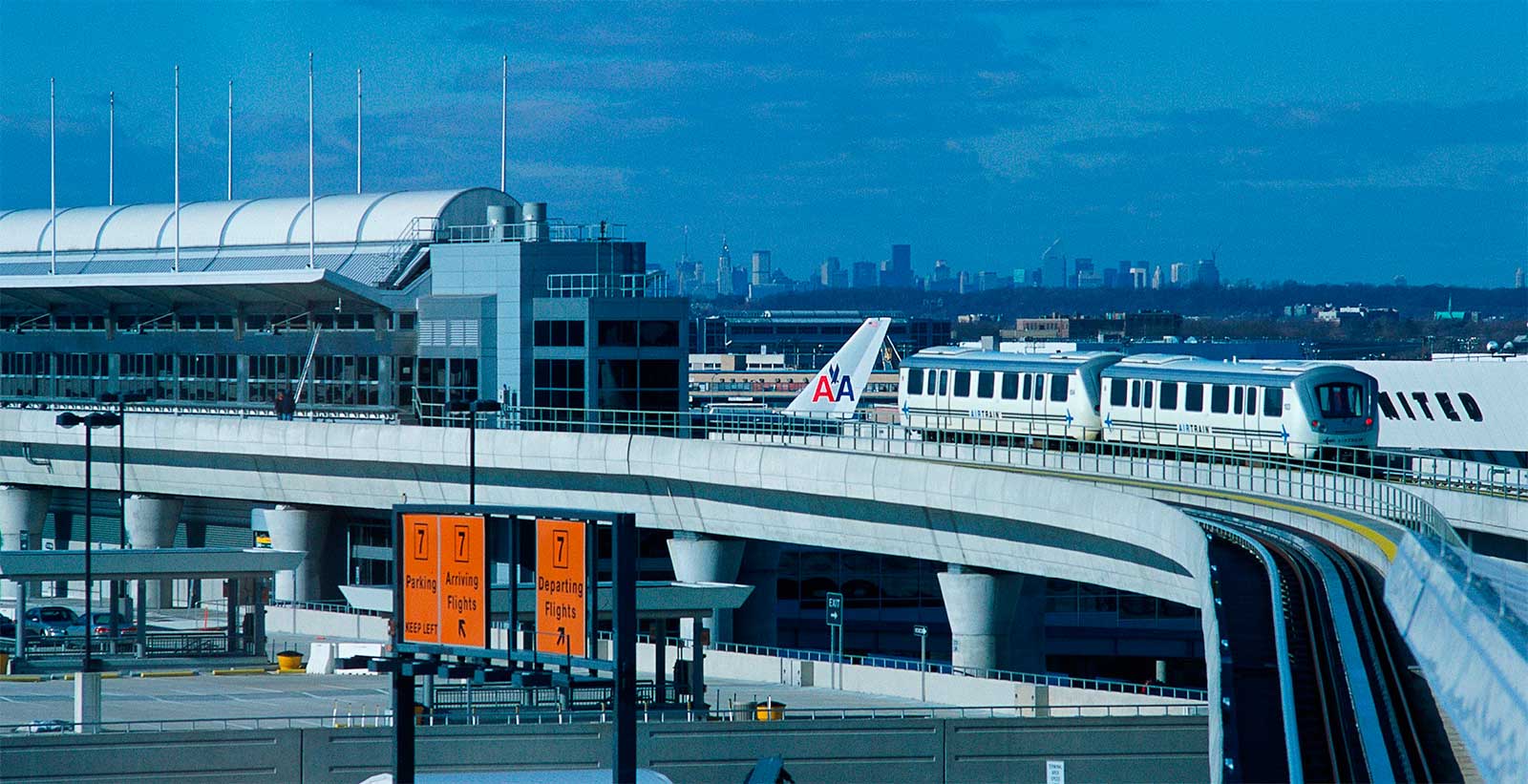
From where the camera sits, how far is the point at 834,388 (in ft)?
326

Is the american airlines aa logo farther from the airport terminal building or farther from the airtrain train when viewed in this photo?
the airtrain train

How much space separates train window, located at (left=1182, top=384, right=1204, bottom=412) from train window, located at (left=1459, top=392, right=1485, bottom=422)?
3659 centimetres

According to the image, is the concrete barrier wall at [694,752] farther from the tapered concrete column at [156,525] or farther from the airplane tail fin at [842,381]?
the airplane tail fin at [842,381]

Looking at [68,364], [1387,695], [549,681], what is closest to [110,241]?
[68,364]

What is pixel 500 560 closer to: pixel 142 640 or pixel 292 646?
pixel 292 646

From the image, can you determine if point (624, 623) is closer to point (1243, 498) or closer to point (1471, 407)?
point (1243, 498)

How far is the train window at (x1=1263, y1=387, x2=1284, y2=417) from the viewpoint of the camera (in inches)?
2158

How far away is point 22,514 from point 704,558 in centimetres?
3615

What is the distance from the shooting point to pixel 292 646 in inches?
2307

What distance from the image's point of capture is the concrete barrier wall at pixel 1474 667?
13820 mm

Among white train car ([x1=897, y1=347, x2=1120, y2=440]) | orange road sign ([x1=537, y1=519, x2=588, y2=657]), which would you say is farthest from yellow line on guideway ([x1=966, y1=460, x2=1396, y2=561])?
orange road sign ([x1=537, y1=519, x2=588, y2=657])

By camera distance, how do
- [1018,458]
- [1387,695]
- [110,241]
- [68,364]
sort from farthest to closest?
[110,241] → [68,364] → [1018,458] → [1387,695]

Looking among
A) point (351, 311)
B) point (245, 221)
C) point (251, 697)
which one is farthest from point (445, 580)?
point (245, 221)

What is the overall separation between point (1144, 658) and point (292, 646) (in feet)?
110
